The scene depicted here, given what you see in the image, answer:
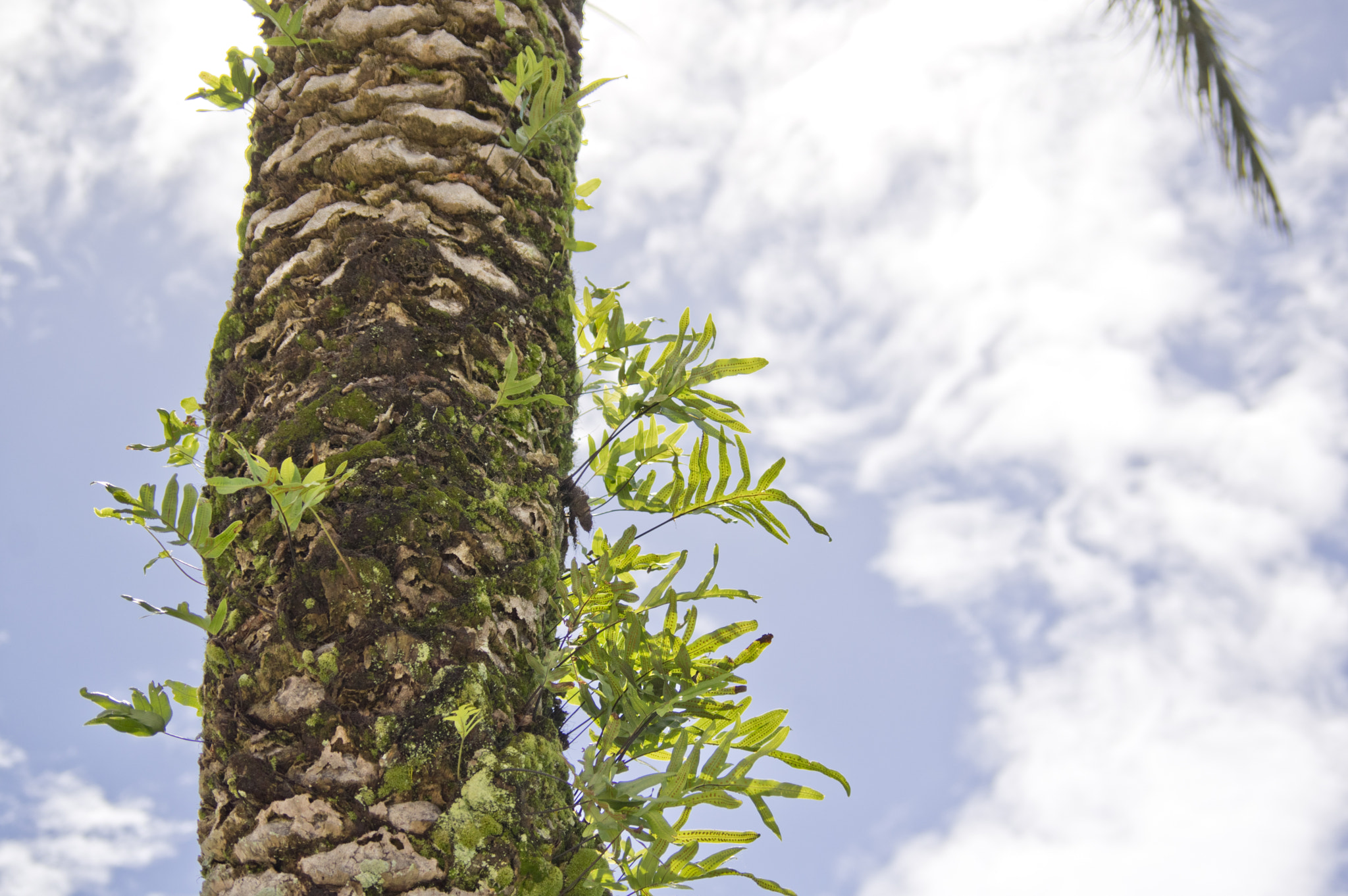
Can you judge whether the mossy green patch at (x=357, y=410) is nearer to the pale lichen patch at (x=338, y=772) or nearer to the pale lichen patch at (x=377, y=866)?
the pale lichen patch at (x=338, y=772)

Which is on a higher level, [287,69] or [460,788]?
[287,69]

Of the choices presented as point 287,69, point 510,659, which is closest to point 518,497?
point 510,659

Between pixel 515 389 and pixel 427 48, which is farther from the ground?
pixel 427 48

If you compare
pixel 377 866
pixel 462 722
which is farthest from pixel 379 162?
pixel 377 866

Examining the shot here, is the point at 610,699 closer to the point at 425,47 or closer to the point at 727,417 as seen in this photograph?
the point at 727,417

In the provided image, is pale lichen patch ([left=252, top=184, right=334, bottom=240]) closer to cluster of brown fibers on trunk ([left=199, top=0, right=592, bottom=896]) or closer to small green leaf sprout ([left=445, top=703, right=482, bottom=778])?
cluster of brown fibers on trunk ([left=199, top=0, right=592, bottom=896])

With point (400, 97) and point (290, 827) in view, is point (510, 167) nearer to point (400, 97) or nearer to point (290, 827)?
point (400, 97)

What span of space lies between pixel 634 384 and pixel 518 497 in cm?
42

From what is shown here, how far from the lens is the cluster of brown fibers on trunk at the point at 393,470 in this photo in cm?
96

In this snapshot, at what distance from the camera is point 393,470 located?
1090 mm

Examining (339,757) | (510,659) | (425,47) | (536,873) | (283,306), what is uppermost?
(425,47)

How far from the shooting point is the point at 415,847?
36.4 inches

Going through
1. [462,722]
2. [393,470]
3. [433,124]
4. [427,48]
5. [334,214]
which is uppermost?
[427,48]

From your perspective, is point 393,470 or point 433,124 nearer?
point 393,470
